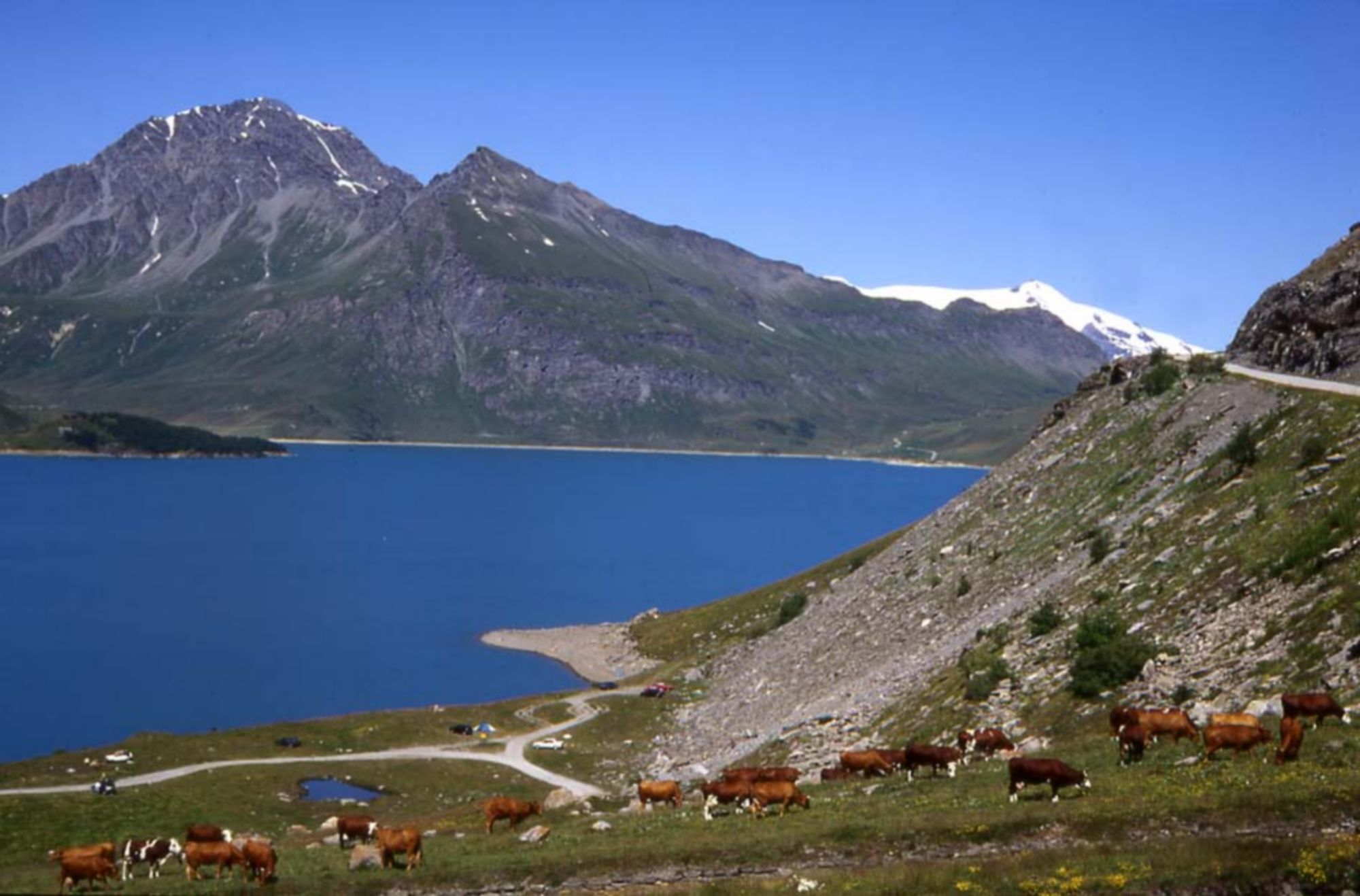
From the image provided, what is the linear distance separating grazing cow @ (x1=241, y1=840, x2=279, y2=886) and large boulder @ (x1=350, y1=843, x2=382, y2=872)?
199cm

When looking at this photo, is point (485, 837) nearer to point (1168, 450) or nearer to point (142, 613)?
point (1168, 450)

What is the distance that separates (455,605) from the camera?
Result: 160250 mm

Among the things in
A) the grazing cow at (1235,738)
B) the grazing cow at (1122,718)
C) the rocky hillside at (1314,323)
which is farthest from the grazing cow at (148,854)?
the rocky hillside at (1314,323)

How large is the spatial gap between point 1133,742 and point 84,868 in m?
24.8

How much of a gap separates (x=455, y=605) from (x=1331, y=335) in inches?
4438

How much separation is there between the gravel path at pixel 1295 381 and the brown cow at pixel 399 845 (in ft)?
153

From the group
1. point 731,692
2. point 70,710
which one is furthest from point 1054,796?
point 70,710

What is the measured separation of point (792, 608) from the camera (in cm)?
9606

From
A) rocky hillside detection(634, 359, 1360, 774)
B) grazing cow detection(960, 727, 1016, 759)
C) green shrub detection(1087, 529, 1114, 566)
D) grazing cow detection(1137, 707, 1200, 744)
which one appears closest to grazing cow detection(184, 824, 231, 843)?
grazing cow detection(960, 727, 1016, 759)

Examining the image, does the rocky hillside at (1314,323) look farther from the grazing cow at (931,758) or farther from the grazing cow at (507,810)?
the grazing cow at (507,810)

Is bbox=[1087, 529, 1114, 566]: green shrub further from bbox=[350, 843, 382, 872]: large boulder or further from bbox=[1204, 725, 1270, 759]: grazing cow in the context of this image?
bbox=[350, 843, 382, 872]: large boulder

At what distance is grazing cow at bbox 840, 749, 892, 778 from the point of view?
3684 centimetres

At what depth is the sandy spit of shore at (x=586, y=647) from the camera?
115 meters

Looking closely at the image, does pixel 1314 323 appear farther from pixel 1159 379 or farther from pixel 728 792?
pixel 728 792
